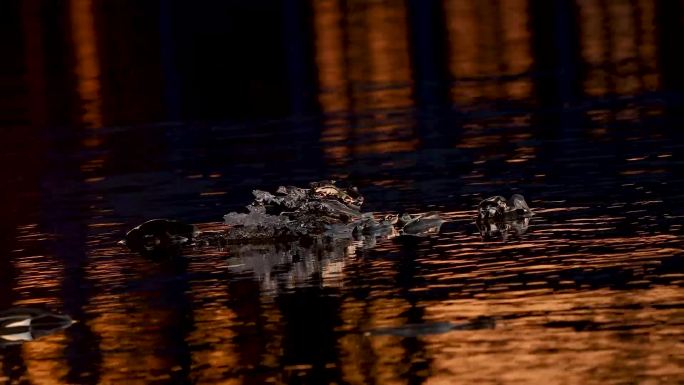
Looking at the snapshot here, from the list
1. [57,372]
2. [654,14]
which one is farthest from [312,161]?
[654,14]

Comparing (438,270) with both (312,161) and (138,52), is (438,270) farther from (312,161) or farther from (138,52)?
(138,52)

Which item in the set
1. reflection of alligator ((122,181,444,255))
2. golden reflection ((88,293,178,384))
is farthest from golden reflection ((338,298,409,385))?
reflection of alligator ((122,181,444,255))

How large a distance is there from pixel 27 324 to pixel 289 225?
3673mm

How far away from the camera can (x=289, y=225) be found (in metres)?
15.3

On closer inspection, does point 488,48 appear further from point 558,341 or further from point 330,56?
point 558,341

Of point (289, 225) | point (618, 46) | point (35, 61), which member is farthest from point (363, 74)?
point (289, 225)

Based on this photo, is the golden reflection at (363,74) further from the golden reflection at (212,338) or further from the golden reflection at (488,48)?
the golden reflection at (212,338)

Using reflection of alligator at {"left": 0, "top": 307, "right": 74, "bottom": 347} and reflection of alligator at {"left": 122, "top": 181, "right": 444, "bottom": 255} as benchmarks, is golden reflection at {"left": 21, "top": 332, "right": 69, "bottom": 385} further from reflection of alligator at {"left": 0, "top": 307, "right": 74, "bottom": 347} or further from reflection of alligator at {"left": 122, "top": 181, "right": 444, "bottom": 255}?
reflection of alligator at {"left": 122, "top": 181, "right": 444, "bottom": 255}

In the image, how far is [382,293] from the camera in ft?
40.0

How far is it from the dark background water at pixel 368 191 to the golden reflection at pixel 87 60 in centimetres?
12

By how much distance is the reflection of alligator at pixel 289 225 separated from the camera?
15195mm

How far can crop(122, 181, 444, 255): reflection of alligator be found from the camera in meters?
15.2

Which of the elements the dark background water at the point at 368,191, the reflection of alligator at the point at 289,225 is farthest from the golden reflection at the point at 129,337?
the reflection of alligator at the point at 289,225

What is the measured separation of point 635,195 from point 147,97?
16170 millimetres
